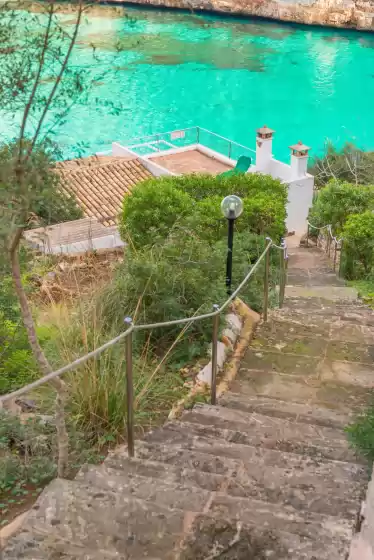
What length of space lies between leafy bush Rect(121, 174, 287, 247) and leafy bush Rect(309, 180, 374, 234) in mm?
3749

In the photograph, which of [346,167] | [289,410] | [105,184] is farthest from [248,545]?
[346,167]

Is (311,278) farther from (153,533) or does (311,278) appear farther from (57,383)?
(153,533)

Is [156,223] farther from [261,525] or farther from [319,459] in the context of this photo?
[261,525]

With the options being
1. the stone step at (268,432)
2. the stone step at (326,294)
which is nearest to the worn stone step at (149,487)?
the stone step at (268,432)

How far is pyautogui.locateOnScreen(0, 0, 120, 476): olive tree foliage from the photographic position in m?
3.78

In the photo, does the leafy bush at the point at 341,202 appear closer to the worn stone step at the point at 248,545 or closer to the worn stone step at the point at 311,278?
the worn stone step at the point at 311,278

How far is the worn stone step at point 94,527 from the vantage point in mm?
3104

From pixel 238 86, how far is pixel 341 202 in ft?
109

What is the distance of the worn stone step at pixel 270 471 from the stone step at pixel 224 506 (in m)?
0.17

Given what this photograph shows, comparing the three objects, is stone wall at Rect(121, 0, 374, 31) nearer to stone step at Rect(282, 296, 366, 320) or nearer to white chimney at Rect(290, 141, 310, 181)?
white chimney at Rect(290, 141, 310, 181)

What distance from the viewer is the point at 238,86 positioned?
50406 millimetres

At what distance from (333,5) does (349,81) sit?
42.5 feet

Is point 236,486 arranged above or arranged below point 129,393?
below

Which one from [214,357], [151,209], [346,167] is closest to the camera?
[214,357]
